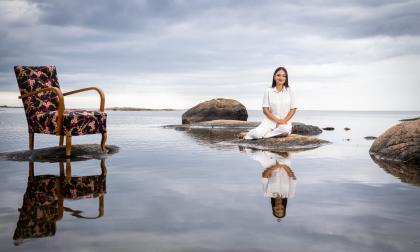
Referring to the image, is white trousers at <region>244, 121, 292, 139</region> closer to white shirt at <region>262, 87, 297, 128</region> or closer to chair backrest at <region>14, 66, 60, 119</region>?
white shirt at <region>262, 87, 297, 128</region>

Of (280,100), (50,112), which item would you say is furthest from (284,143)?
(50,112)

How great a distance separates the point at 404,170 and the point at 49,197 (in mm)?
4930

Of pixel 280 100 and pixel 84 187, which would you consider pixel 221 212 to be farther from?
pixel 280 100

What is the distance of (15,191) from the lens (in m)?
4.41

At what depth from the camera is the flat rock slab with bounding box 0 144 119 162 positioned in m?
7.20

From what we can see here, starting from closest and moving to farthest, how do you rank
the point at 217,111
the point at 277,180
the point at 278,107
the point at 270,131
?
the point at 277,180 < the point at 278,107 < the point at 270,131 < the point at 217,111

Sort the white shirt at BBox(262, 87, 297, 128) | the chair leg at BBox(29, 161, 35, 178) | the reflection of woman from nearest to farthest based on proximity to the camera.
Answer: the reflection of woman
the chair leg at BBox(29, 161, 35, 178)
the white shirt at BBox(262, 87, 297, 128)

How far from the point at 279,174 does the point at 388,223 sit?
2.34 metres

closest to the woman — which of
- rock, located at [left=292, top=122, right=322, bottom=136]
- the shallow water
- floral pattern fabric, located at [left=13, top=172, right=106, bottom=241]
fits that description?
the shallow water

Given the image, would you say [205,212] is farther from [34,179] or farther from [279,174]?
[34,179]

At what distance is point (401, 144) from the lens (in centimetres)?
735

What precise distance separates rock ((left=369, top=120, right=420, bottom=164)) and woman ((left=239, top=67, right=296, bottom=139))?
2307mm

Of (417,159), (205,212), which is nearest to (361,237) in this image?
(205,212)

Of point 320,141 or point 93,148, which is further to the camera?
point 320,141
